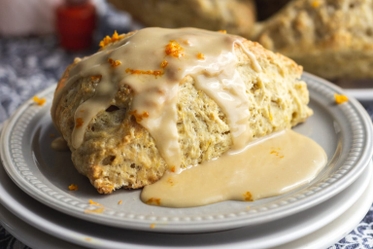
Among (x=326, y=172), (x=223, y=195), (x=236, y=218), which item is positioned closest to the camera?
(x=236, y=218)

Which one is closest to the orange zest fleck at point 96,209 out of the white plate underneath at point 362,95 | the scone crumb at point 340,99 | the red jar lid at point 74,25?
the scone crumb at point 340,99

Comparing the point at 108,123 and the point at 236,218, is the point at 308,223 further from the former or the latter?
the point at 108,123

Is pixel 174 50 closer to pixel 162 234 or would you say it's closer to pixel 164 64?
pixel 164 64

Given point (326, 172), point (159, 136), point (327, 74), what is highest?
point (159, 136)

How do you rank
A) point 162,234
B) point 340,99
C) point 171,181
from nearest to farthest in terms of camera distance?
point 162,234, point 171,181, point 340,99

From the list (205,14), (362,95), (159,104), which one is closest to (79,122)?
(159,104)

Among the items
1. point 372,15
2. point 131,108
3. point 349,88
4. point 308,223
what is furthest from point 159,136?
point 372,15

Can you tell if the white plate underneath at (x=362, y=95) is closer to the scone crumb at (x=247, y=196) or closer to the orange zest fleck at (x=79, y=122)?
the scone crumb at (x=247, y=196)

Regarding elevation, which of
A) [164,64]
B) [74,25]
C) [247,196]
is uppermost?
[164,64]
